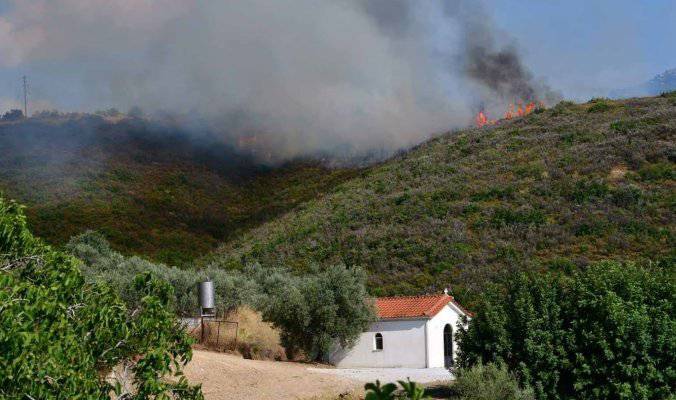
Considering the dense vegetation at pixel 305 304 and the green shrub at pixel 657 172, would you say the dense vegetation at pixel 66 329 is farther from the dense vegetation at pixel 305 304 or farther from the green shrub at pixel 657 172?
the green shrub at pixel 657 172

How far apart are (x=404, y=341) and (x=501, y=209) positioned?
21307mm

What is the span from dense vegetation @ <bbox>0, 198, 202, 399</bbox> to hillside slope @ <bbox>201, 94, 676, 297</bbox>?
3249 centimetres

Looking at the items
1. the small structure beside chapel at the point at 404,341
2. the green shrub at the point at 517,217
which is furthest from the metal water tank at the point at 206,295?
the green shrub at the point at 517,217

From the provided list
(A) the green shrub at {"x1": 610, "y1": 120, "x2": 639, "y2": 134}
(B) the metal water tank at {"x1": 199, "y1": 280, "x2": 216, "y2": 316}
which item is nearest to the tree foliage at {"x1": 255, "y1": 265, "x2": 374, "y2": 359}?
(B) the metal water tank at {"x1": 199, "y1": 280, "x2": 216, "y2": 316}

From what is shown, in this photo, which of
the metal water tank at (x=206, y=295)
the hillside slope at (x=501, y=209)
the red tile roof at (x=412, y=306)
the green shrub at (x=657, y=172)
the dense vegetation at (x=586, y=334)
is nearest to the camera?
the dense vegetation at (x=586, y=334)

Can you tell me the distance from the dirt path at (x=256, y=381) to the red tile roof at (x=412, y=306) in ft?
26.3

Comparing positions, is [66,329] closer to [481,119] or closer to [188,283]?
[188,283]

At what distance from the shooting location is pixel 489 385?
2114 centimetres

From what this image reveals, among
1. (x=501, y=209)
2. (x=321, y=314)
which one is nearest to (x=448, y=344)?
(x=321, y=314)

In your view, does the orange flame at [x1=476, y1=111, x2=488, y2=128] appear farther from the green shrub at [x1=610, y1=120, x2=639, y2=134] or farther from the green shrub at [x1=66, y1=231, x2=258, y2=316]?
the green shrub at [x1=66, y1=231, x2=258, y2=316]

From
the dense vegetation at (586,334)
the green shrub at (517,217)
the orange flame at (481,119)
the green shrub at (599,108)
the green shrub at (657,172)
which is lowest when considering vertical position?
the dense vegetation at (586,334)

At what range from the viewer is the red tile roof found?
34.4 metres

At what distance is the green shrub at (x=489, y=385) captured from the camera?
20938 mm

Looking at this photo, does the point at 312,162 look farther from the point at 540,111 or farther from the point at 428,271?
the point at 428,271
